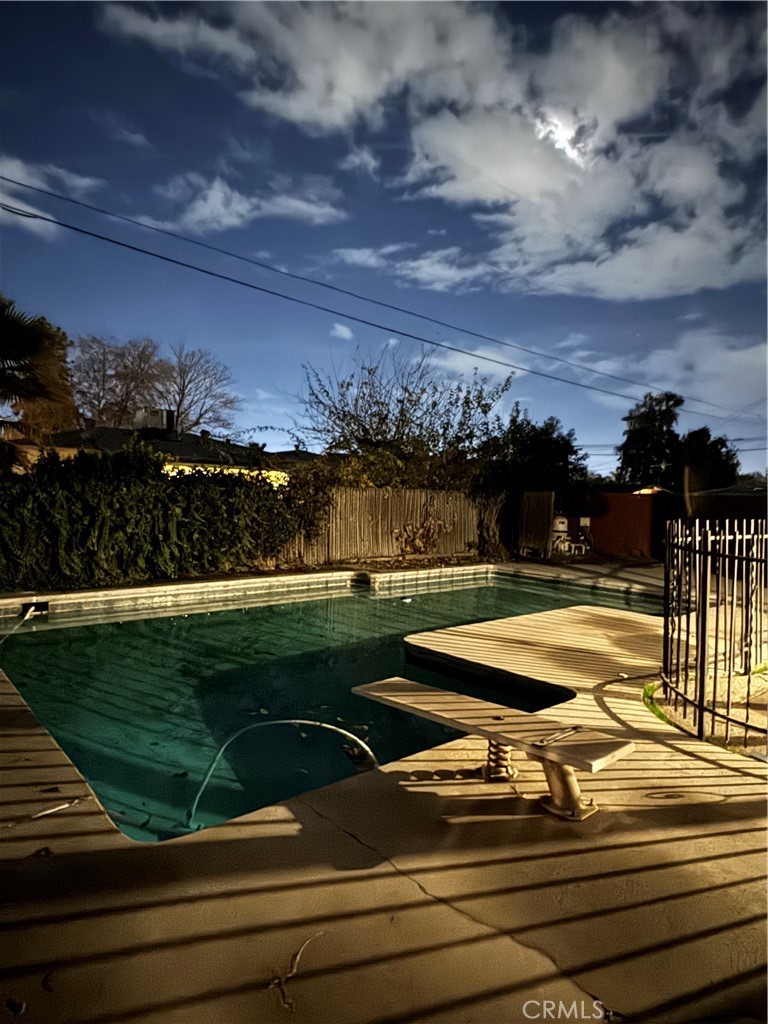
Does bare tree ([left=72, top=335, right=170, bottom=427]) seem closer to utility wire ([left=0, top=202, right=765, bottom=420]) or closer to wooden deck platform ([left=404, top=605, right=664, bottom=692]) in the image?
utility wire ([left=0, top=202, right=765, bottom=420])

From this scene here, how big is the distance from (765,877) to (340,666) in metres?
4.55

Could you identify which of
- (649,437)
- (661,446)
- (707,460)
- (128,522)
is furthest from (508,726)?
(649,437)

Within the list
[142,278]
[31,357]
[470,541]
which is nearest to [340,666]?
[31,357]

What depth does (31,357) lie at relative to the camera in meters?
8.55

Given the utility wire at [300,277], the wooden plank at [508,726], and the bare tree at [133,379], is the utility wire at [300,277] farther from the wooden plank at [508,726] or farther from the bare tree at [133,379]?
the bare tree at [133,379]

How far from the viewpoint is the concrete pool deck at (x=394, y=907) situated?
1679 mm

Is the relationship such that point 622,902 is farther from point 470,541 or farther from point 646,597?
point 470,541

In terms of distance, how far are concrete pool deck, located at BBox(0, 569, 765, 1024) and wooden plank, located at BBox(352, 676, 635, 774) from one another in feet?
1.03

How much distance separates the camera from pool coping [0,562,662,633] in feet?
27.0

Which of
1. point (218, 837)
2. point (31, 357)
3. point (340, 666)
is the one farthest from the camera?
point (31, 357)

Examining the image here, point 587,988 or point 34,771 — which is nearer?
point 587,988

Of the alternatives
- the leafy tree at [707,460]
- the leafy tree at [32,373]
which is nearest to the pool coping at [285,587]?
the leafy tree at [32,373]

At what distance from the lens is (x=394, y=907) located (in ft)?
6.72

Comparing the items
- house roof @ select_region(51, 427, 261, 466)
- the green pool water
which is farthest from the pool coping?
house roof @ select_region(51, 427, 261, 466)
